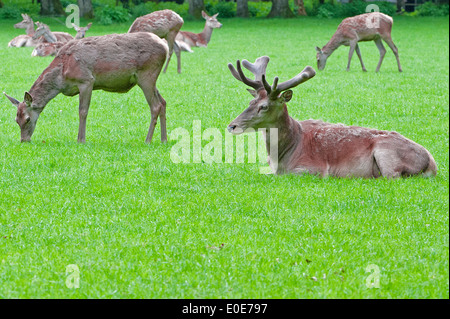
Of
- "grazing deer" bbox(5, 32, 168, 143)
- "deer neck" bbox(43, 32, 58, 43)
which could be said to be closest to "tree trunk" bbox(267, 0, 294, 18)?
"deer neck" bbox(43, 32, 58, 43)

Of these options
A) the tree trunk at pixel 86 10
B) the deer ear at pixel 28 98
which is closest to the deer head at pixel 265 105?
the deer ear at pixel 28 98

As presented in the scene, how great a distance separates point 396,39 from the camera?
2864 cm

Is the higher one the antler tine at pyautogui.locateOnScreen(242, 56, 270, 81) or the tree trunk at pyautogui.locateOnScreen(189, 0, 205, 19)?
the antler tine at pyautogui.locateOnScreen(242, 56, 270, 81)

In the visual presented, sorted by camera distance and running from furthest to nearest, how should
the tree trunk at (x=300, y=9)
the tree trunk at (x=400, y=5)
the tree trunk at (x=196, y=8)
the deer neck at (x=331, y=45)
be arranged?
1. the tree trunk at (x=400, y=5)
2. the tree trunk at (x=300, y=9)
3. the tree trunk at (x=196, y=8)
4. the deer neck at (x=331, y=45)

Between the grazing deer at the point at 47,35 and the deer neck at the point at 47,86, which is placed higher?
the deer neck at the point at 47,86

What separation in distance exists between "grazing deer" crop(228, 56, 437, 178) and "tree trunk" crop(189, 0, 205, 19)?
33716 millimetres

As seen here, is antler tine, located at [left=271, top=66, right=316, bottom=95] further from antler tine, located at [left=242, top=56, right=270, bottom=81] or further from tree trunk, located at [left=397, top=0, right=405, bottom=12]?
tree trunk, located at [left=397, top=0, right=405, bottom=12]

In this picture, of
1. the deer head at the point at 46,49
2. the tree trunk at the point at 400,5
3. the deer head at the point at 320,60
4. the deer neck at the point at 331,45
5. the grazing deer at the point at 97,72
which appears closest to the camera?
the grazing deer at the point at 97,72

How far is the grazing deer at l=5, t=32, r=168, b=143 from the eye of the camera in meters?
10.3

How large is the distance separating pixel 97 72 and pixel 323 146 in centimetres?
367

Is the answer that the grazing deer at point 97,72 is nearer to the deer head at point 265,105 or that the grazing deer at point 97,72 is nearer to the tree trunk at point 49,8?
the deer head at point 265,105

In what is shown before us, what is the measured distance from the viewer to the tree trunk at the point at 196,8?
41.3 m
